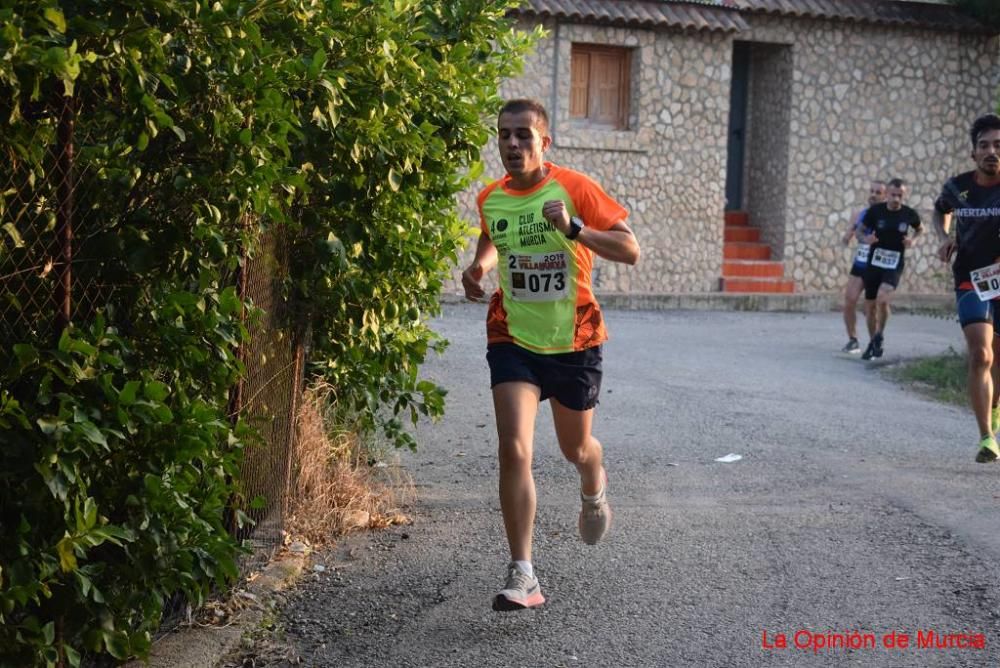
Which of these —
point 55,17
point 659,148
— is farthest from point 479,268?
point 659,148

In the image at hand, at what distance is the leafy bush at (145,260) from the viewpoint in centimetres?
356

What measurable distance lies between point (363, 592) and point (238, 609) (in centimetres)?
66

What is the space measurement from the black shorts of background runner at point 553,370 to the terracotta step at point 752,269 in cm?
1675

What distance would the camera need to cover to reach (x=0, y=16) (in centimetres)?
306

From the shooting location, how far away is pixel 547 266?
5785mm

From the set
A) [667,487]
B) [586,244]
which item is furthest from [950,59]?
[586,244]

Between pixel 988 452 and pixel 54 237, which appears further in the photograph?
pixel 988 452

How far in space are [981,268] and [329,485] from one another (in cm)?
430

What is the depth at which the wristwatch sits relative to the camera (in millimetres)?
5504

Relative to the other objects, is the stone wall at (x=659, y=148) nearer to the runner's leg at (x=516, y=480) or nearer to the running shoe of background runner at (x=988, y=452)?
the running shoe of background runner at (x=988, y=452)

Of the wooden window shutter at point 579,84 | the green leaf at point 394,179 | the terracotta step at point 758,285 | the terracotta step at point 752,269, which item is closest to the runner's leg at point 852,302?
the terracotta step at point 758,285

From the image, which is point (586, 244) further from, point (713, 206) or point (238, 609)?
point (713, 206)

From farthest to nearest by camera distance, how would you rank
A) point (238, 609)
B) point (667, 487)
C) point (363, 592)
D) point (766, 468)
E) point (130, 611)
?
point (766, 468)
point (667, 487)
point (363, 592)
point (238, 609)
point (130, 611)

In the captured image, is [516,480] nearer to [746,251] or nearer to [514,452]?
[514,452]
